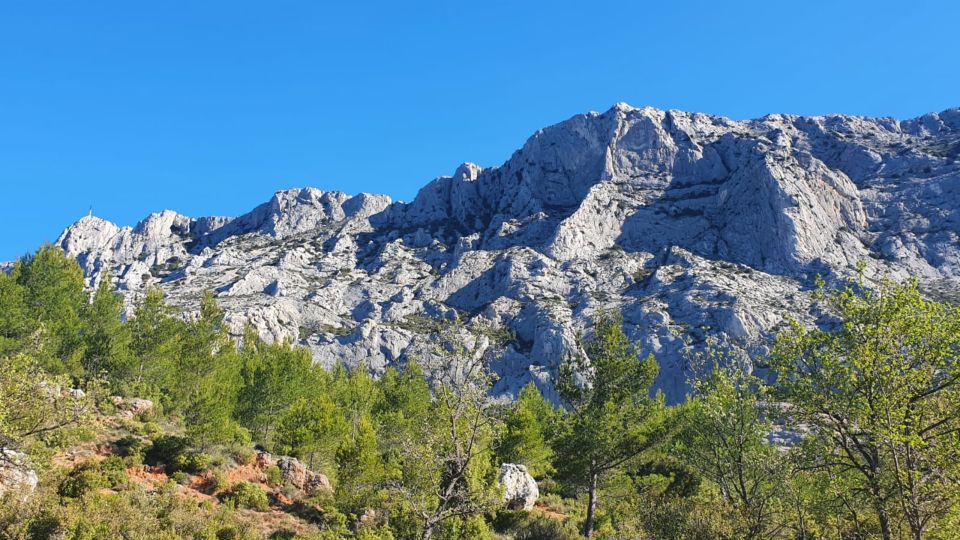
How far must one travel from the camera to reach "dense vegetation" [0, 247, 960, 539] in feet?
45.3

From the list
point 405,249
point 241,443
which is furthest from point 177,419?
point 405,249

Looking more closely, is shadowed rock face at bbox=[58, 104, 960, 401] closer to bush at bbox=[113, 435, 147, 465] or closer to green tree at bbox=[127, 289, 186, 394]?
green tree at bbox=[127, 289, 186, 394]

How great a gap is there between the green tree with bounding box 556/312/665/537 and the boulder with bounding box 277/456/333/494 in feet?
51.0

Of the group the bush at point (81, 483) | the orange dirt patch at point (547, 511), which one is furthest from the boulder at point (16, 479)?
the orange dirt patch at point (547, 511)

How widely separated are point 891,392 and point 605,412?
55.1ft

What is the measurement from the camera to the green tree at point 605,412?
94.9 feet

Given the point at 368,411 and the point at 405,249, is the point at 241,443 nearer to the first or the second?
the point at 368,411

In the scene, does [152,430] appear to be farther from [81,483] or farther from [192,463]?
[81,483]

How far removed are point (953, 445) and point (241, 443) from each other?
3765cm

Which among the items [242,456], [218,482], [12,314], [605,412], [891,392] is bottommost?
[218,482]

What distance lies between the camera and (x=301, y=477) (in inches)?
1330

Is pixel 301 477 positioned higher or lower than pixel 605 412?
lower

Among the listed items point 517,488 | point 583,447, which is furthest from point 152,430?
point 583,447

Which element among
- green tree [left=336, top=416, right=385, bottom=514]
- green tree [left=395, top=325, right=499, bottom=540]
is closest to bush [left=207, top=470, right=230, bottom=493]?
green tree [left=336, top=416, right=385, bottom=514]
